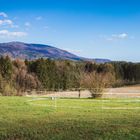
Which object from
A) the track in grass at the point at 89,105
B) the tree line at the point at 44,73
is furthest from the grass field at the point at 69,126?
the tree line at the point at 44,73

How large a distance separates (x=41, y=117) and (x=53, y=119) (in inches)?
30.0

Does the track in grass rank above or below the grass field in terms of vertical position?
above

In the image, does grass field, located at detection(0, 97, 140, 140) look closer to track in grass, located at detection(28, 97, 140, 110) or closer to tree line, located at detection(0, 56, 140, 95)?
track in grass, located at detection(28, 97, 140, 110)

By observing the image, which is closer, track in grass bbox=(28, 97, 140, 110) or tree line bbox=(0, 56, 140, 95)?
track in grass bbox=(28, 97, 140, 110)

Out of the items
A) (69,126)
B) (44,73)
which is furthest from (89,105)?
(44,73)

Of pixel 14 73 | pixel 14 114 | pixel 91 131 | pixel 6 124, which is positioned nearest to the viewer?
pixel 91 131

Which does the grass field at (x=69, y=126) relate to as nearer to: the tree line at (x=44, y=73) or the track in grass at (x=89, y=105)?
the track in grass at (x=89, y=105)

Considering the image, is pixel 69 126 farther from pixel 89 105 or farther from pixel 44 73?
pixel 44 73

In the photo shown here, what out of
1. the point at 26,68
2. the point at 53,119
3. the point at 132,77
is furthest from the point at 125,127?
the point at 132,77

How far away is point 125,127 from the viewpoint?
12.9m

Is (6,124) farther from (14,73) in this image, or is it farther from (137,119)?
(14,73)

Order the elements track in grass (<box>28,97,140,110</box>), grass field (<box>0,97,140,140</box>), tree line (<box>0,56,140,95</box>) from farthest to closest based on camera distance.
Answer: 1. tree line (<box>0,56,140,95</box>)
2. track in grass (<box>28,97,140,110</box>)
3. grass field (<box>0,97,140,140</box>)

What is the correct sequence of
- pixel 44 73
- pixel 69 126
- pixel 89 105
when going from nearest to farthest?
pixel 69 126
pixel 89 105
pixel 44 73

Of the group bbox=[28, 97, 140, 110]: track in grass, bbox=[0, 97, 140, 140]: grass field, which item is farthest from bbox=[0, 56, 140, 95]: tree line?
bbox=[0, 97, 140, 140]: grass field
